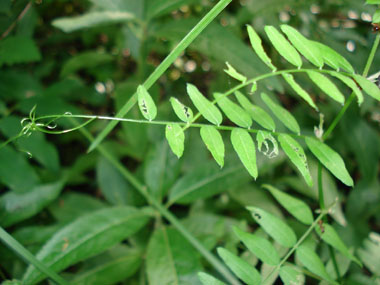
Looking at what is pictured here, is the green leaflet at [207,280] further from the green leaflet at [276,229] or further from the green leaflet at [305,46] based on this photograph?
the green leaflet at [305,46]

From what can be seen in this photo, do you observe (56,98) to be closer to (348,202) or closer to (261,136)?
(261,136)

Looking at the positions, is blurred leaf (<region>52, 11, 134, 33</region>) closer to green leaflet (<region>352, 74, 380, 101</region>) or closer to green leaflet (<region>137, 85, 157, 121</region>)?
green leaflet (<region>137, 85, 157, 121</region>)

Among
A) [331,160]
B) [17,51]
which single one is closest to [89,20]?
[17,51]

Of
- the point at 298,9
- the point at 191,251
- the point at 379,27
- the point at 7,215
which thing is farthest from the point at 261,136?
the point at 298,9

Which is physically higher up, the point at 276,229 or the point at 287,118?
the point at 287,118

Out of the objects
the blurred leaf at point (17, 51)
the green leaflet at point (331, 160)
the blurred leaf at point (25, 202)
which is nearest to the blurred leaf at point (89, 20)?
the blurred leaf at point (17, 51)

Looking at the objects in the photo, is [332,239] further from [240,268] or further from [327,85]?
[327,85]

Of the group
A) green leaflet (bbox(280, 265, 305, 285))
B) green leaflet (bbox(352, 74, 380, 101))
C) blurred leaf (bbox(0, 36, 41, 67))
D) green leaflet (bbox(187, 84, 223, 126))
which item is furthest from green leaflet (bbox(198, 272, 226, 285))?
blurred leaf (bbox(0, 36, 41, 67))

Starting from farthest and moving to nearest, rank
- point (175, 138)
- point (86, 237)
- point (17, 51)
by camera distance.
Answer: point (17, 51)
point (86, 237)
point (175, 138)
